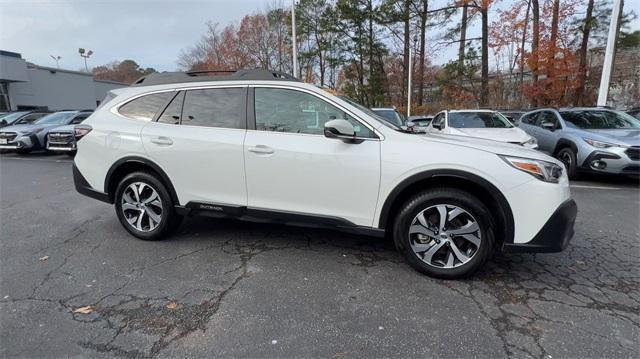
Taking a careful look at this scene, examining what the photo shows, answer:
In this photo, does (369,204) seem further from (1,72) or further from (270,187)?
(1,72)

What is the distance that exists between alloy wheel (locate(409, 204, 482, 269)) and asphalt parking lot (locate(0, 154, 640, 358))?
218 millimetres

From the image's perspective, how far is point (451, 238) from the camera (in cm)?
311

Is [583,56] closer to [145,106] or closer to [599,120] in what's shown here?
[599,120]

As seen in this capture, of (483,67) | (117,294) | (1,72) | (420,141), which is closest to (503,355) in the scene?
(420,141)

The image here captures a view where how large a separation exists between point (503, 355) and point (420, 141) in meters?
1.71

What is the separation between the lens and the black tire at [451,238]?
301 cm

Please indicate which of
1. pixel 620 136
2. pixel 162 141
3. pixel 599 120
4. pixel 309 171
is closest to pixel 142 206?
pixel 162 141

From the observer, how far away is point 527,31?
22.0m

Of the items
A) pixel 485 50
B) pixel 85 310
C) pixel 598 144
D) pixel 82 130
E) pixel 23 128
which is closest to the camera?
pixel 85 310

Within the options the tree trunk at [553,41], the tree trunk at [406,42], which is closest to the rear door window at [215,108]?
the tree trunk at [553,41]

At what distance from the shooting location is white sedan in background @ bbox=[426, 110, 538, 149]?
8016mm

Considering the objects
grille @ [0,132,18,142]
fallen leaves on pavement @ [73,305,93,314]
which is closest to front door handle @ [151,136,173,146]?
fallen leaves on pavement @ [73,305,93,314]

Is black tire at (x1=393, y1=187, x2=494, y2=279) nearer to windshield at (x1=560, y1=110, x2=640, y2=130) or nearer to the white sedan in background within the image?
the white sedan in background

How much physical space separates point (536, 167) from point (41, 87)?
1580 inches
